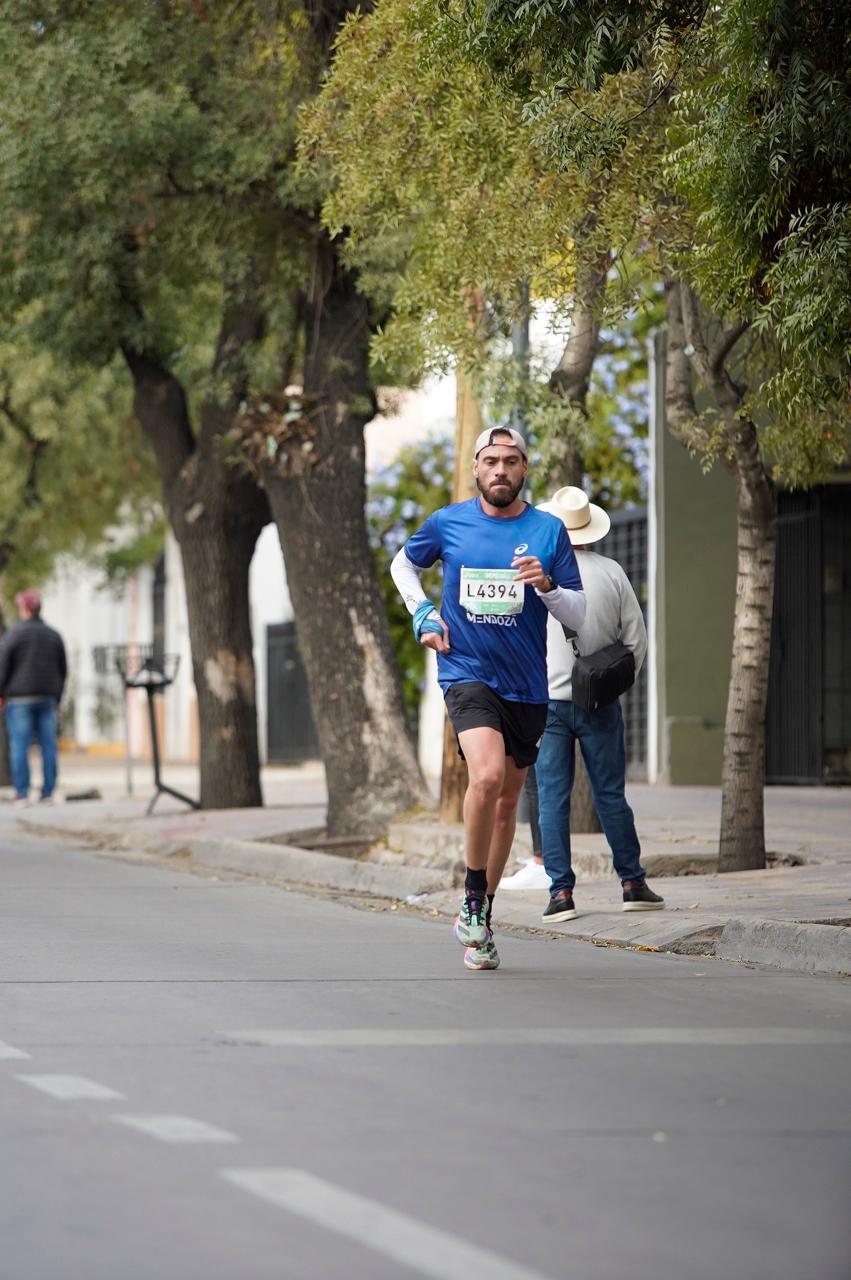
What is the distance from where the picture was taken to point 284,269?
16812mm

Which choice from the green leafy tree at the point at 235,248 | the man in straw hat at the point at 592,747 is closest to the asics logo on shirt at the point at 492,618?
the man in straw hat at the point at 592,747

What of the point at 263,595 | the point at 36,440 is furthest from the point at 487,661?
the point at 263,595

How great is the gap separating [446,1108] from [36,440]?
22067mm

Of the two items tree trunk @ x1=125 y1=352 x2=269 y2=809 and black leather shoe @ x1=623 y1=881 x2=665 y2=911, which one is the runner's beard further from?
tree trunk @ x1=125 y1=352 x2=269 y2=809

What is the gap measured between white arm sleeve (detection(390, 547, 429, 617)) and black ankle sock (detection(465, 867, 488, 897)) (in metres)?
1.08

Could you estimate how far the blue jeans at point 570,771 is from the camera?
415 inches

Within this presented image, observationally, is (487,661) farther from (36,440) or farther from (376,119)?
(36,440)

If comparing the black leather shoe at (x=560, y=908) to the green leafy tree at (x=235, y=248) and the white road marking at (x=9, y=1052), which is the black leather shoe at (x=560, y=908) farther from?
the green leafy tree at (x=235, y=248)

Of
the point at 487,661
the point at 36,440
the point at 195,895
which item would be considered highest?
the point at 36,440

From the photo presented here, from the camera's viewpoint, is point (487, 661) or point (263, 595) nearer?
point (487, 661)

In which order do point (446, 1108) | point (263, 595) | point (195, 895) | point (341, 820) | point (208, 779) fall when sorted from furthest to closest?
1. point (263, 595)
2. point (208, 779)
3. point (341, 820)
4. point (195, 895)
5. point (446, 1108)

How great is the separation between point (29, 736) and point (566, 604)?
47.5 feet

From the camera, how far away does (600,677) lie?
1032cm

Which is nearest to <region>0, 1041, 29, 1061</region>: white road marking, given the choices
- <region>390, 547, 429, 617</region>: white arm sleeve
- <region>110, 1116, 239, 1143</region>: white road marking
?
<region>110, 1116, 239, 1143</region>: white road marking
